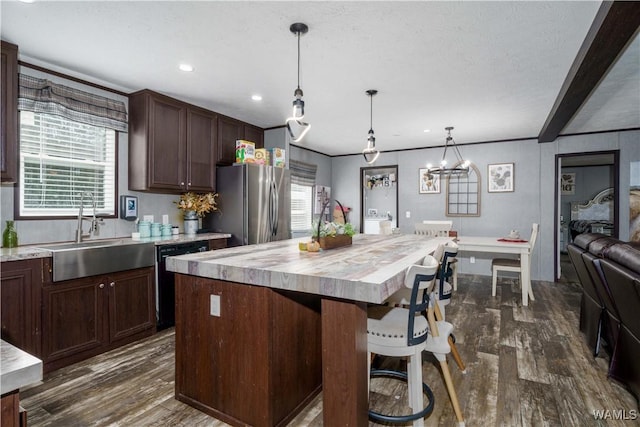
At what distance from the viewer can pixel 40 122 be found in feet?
9.30

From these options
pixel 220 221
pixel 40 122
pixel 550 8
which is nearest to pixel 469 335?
pixel 550 8

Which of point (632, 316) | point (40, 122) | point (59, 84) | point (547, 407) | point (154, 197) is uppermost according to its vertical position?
point (59, 84)

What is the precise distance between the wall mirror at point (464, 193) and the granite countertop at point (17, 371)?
617 centimetres

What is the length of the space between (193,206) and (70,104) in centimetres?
150

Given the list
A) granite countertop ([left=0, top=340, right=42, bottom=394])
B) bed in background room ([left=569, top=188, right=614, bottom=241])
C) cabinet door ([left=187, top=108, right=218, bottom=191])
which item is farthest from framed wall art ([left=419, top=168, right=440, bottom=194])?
granite countertop ([left=0, top=340, right=42, bottom=394])

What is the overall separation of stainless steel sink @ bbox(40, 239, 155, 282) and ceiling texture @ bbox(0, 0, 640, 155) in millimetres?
1534

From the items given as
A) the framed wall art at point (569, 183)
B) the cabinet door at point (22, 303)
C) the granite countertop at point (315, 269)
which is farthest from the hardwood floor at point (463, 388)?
the framed wall art at point (569, 183)

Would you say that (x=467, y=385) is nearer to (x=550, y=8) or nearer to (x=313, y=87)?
(x=550, y=8)

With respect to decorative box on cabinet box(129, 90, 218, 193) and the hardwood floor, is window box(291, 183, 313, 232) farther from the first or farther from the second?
the hardwood floor

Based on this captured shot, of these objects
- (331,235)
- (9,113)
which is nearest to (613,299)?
(331,235)

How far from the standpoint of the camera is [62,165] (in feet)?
9.84

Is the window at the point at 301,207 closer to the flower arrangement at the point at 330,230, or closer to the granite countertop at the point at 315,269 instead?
the flower arrangement at the point at 330,230

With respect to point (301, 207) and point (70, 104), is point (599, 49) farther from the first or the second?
point (301, 207)

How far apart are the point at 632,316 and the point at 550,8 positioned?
6.14 ft
